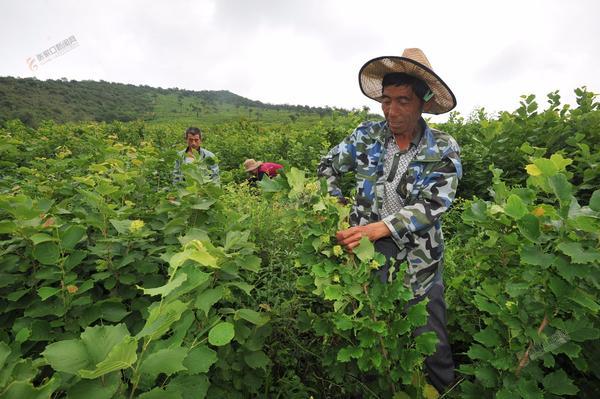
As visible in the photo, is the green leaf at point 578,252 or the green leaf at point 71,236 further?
the green leaf at point 71,236

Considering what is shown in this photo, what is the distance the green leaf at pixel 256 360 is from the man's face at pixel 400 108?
1.38 metres

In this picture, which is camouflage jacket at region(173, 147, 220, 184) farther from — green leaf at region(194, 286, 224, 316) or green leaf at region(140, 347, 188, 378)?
green leaf at region(140, 347, 188, 378)

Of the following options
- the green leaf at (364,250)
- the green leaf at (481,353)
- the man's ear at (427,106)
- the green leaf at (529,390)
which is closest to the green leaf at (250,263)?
the green leaf at (364,250)

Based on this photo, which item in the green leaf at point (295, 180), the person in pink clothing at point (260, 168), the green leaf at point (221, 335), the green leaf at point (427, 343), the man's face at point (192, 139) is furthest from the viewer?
the person in pink clothing at point (260, 168)

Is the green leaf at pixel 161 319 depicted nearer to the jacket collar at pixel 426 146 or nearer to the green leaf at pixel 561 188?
the green leaf at pixel 561 188

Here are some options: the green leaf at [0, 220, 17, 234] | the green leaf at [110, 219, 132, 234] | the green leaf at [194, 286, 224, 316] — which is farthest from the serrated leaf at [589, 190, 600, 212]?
the green leaf at [0, 220, 17, 234]

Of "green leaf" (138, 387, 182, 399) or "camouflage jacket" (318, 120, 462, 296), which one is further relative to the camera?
"camouflage jacket" (318, 120, 462, 296)

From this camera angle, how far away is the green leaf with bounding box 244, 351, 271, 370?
1.58 meters

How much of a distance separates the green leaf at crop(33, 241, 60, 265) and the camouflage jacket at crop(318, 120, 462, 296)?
133cm

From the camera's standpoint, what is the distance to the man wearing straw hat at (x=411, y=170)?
1.85m

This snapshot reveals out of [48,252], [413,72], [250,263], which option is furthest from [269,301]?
[413,72]

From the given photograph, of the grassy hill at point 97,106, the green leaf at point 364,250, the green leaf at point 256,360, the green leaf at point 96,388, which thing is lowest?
the green leaf at point 256,360

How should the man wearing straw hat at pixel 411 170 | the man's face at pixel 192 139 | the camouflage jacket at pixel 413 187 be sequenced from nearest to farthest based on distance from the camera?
the camouflage jacket at pixel 413 187
the man wearing straw hat at pixel 411 170
the man's face at pixel 192 139

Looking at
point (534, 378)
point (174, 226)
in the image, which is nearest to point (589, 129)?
point (534, 378)
